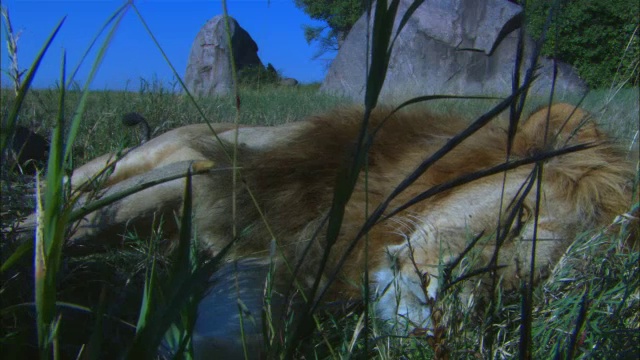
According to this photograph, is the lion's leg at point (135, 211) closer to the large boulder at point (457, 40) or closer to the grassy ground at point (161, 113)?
the grassy ground at point (161, 113)

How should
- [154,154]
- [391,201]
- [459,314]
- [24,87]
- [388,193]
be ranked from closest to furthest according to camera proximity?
[24,87] < [459,314] < [391,201] < [388,193] < [154,154]

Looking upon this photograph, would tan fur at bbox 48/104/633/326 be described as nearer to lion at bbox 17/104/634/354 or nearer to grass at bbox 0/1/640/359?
lion at bbox 17/104/634/354

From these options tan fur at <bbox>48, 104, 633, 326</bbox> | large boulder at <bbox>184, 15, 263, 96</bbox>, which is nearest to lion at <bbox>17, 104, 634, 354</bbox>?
tan fur at <bbox>48, 104, 633, 326</bbox>

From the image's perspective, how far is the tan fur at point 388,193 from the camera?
2.33m

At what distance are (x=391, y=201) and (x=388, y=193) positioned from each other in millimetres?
132

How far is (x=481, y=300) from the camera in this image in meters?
2.06

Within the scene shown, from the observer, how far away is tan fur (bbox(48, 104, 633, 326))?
233 centimetres

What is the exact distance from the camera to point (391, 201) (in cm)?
274

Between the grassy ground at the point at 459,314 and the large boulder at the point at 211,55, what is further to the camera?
the large boulder at the point at 211,55

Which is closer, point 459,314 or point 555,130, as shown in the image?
point 459,314

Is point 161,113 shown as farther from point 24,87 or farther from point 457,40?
point 457,40

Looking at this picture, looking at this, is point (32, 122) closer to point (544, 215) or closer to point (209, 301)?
point (209, 301)

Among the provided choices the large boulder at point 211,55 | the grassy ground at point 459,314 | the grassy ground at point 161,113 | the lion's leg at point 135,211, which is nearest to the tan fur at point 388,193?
the lion's leg at point 135,211

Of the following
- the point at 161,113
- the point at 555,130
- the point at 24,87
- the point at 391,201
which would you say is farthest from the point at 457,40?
the point at 24,87
